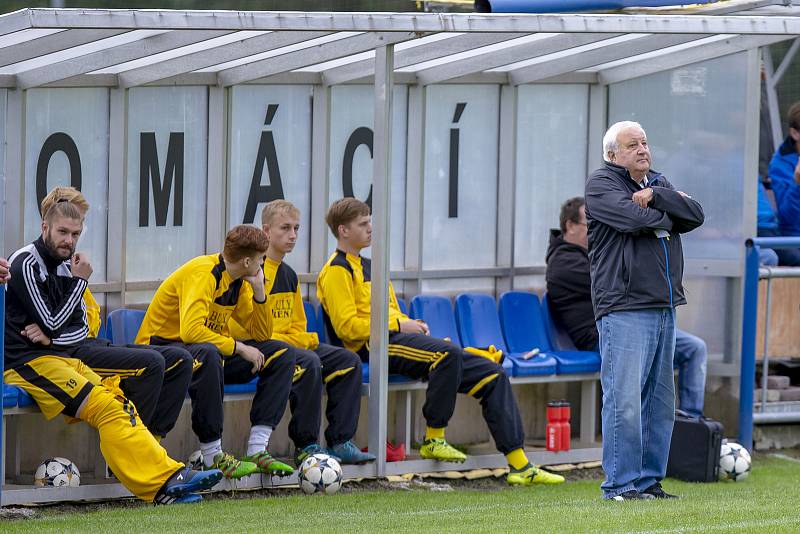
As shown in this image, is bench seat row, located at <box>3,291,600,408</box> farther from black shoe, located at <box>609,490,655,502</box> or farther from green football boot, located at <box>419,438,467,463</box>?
black shoe, located at <box>609,490,655,502</box>

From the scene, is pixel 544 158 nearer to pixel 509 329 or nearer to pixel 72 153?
pixel 509 329

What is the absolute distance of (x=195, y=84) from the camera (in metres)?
8.92

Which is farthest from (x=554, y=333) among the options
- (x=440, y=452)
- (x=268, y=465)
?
(x=268, y=465)

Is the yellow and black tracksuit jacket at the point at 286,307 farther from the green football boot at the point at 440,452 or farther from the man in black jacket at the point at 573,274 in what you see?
the man in black jacket at the point at 573,274

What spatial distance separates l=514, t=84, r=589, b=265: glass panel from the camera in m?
10.2

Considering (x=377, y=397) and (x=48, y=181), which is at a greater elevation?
(x=48, y=181)

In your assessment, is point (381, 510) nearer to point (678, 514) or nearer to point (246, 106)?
point (678, 514)

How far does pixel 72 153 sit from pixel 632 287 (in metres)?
3.22

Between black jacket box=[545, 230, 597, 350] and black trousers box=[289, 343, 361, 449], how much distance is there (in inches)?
70.1

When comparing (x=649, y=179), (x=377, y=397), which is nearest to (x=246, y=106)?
(x=377, y=397)

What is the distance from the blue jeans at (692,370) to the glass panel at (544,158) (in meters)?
1.36

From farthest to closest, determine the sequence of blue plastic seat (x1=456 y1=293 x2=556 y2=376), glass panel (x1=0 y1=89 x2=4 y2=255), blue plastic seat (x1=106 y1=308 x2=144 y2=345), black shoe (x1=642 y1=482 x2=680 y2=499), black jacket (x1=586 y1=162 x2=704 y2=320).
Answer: blue plastic seat (x1=456 y1=293 x2=556 y2=376)
blue plastic seat (x1=106 y1=308 x2=144 y2=345)
glass panel (x1=0 y1=89 x2=4 y2=255)
black shoe (x1=642 y1=482 x2=680 y2=499)
black jacket (x1=586 y1=162 x2=704 y2=320)

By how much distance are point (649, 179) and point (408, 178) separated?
263 centimetres

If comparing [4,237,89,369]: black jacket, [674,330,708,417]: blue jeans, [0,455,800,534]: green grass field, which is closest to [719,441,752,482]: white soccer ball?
[0,455,800,534]: green grass field
